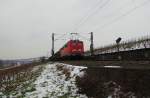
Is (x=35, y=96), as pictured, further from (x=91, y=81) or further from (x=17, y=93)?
(x=91, y=81)

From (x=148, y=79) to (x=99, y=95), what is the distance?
2.28m

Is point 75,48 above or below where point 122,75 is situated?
above

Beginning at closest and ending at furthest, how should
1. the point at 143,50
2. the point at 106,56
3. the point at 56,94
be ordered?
the point at 56,94
the point at 143,50
the point at 106,56

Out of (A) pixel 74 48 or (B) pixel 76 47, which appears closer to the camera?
(A) pixel 74 48

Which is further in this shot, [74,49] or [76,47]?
[76,47]

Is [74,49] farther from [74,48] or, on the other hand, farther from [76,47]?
[76,47]

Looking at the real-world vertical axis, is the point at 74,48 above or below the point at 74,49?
above

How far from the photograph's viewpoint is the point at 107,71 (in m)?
11.9

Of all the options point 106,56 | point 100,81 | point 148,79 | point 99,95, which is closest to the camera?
point 148,79

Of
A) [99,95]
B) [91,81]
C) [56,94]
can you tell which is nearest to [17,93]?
[56,94]

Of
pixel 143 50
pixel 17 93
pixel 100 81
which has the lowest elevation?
pixel 17 93

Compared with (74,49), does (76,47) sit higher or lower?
higher

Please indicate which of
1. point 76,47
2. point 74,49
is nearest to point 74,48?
point 74,49

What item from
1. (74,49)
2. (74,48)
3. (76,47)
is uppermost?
(76,47)
